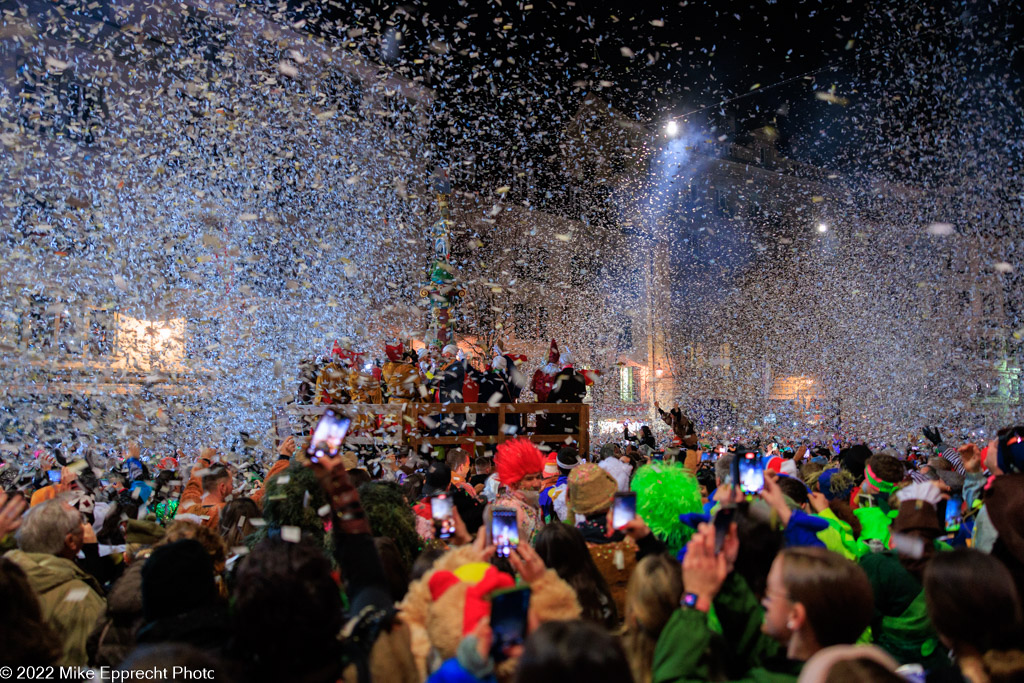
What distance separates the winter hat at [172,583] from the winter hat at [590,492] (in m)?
1.86

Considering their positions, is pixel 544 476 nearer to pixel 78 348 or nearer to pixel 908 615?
pixel 908 615

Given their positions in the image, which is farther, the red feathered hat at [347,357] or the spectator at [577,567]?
the red feathered hat at [347,357]

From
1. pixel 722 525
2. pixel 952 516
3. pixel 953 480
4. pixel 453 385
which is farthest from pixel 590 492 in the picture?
pixel 453 385

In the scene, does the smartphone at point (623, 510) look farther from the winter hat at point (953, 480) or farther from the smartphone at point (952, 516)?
the winter hat at point (953, 480)

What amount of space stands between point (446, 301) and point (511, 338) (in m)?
6.74

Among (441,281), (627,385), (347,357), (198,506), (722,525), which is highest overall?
(441,281)

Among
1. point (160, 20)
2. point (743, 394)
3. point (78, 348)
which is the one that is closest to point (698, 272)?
point (743, 394)

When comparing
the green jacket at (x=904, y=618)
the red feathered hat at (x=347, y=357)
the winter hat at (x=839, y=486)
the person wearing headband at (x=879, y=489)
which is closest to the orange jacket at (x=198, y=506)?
the green jacket at (x=904, y=618)

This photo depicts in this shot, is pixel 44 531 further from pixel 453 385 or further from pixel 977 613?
pixel 453 385

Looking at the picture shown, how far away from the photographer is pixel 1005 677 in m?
2.05

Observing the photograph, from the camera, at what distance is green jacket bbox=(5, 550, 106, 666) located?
2.78m

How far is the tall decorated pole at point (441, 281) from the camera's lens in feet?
56.8

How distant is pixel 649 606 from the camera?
216cm

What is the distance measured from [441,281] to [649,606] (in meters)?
16.9
